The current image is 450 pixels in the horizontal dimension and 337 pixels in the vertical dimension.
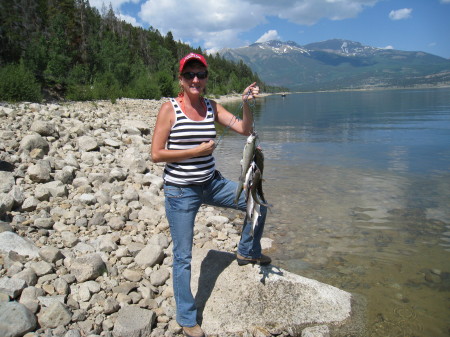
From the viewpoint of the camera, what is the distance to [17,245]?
487 centimetres

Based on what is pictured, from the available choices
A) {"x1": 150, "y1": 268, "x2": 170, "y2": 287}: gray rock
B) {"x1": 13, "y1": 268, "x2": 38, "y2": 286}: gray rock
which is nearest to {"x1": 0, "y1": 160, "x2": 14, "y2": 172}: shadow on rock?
{"x1": 13, "y1": 268, "x2": 38, "y2": 286}: gray rock

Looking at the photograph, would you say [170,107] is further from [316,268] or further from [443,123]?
[443,123]

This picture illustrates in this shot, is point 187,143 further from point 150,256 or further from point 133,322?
point 150,256

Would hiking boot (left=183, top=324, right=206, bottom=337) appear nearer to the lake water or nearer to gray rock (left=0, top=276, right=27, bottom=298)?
gray rock (left=0, top=276, right=27, bottom=298)

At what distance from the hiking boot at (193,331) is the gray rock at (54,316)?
1305mm

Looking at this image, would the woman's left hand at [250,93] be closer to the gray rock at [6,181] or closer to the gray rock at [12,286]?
the gray rock at [12,286]

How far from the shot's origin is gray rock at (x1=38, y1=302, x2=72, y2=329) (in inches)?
146

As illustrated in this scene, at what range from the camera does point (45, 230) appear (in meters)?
5.71

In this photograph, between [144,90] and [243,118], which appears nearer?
[243,118]

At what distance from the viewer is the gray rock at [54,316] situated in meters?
3.71

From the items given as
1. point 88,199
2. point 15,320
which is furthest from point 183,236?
point 88,199

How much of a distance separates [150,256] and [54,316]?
5.45 ft

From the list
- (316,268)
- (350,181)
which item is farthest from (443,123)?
(316,268)

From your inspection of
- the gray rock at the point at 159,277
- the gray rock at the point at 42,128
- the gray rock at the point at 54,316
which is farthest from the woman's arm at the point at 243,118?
the gray rock at the point at 42,128
